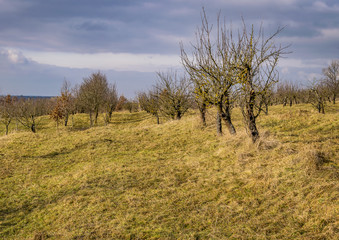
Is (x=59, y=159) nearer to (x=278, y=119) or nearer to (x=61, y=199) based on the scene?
(x=61, y=199)

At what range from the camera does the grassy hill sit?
571cm

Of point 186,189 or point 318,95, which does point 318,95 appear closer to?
point 318,95

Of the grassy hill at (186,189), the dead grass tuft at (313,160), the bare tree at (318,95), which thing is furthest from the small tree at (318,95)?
the dead grass tuft at (313,160)

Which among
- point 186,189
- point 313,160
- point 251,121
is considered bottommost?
point 186,189

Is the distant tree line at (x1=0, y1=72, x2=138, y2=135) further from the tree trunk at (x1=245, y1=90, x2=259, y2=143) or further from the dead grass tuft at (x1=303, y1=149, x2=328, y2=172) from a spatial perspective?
the dead grass tuft at (x1=303, y1=149, x2=328, y2=172)

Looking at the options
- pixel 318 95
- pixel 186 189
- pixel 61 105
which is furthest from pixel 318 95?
pixel 61 105

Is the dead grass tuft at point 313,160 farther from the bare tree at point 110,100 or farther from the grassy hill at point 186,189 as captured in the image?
the bare tree at point 110,100

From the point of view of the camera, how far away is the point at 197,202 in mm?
7152

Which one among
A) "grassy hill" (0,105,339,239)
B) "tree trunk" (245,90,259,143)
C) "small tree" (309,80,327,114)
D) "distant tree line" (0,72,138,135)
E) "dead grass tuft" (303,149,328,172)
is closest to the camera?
"grassy hill" (0,105,339,239)

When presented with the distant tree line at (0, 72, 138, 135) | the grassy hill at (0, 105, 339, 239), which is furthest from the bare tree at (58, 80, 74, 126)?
the grassy hill at (0, 105, 339, 239)

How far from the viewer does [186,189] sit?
8.20 m

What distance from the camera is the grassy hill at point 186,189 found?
225 inches

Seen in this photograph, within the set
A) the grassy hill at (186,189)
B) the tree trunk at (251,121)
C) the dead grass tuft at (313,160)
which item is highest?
the tree trunk at (251,121)

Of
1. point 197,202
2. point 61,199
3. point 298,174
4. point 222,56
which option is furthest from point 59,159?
point 298,174
